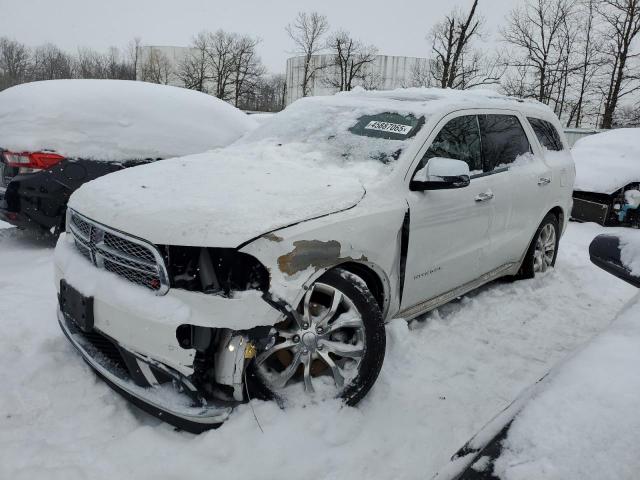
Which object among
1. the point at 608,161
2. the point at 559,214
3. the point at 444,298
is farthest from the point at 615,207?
the point at 444,298

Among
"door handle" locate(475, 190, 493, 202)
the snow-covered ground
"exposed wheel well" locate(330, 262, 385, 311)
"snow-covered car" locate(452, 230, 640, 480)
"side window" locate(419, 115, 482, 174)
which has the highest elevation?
"side window" locate(419, 115, 482, 174)

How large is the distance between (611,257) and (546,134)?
11.1ft

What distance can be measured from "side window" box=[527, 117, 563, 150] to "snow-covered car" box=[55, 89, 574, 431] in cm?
139

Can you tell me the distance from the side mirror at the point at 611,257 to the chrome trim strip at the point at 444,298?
1.42m

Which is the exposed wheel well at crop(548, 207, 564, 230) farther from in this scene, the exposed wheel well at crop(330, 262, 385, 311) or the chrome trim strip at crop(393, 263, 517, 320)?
the exposed wheel well at crop(330, 262, 385, 311)

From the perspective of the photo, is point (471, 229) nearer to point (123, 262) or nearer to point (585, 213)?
point (123, 262)

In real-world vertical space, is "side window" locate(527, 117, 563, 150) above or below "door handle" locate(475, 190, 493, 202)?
above

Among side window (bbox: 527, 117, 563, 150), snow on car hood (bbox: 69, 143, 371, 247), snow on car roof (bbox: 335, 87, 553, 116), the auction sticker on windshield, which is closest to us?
snow on car hood (bbox: 69, 143, 371, 247)

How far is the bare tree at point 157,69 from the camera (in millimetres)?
56469

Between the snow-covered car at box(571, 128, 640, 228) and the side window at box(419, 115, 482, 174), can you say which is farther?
the snow-covered car at box(571, 128, 640, 228)

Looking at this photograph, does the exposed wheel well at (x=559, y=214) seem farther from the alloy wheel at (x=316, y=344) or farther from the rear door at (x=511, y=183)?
the alloy wheel at (x=316, y=344)

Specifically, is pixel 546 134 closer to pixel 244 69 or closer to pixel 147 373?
pixel 147 373

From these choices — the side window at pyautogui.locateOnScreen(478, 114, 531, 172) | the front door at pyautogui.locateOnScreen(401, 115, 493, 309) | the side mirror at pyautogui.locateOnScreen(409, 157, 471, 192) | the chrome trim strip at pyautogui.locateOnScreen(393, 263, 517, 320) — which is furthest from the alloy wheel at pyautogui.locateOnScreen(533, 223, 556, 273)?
the side mirror at pyautogui.locateOnScreen(409, 157, 471, 192)

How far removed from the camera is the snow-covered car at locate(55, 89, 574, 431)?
215 cm
